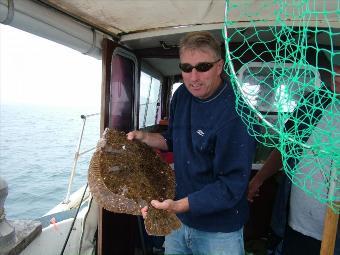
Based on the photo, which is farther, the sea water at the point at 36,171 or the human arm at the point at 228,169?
the sea water at the point at 36,171

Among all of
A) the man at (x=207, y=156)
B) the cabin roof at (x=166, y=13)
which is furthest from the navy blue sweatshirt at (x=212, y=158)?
the cabin roof at (x=166, y=13)

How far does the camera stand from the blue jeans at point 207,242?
2246 mm

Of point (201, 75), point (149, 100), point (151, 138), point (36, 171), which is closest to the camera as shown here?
point (201, 75)

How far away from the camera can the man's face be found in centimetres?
207

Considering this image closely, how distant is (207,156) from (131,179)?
0.61 metres

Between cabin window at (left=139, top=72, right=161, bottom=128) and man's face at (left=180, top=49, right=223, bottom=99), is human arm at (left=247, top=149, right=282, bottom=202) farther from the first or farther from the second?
cabin window at (left=139, top=72, right=161, bottom=128)

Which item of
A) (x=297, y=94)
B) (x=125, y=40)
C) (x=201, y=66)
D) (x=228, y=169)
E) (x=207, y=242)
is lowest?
(x=207, y=242)

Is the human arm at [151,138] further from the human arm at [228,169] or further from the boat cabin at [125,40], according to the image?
the boat cabin at [125,40]

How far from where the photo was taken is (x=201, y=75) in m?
2.10

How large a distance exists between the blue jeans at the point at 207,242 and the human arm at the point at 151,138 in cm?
68

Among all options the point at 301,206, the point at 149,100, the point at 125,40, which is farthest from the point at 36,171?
the point at 301,206

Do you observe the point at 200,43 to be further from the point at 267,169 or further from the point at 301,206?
the point at 301,206

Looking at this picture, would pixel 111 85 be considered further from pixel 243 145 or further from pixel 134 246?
pixel 134 246

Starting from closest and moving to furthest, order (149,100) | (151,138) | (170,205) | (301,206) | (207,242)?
(170,205)
(207,242)
(301,206)
(151,138)
(149,100)
